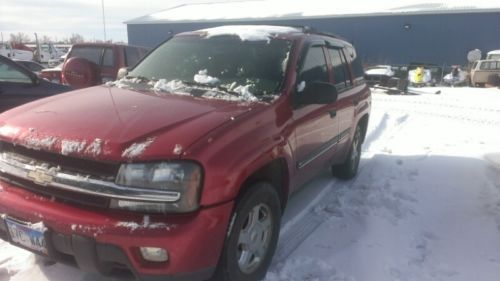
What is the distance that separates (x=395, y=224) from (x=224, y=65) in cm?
215

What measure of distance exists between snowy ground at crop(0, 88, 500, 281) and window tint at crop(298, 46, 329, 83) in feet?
4.36

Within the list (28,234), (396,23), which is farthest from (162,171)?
(396,23)

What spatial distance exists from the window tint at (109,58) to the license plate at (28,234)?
23.1ft

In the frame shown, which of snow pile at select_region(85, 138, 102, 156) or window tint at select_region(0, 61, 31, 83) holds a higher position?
snow pile at select_region(85, 138, 102, 156)

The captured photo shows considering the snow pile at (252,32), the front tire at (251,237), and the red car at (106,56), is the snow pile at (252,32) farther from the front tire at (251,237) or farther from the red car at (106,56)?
the red car at (106,56)

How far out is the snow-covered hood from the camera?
7.91ft

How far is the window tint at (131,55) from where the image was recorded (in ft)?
31.1

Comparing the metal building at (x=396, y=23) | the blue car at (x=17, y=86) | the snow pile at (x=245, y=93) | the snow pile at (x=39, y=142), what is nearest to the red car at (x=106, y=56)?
the blue car at (x=17, y=86)

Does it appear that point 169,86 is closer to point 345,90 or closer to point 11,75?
point 345,90

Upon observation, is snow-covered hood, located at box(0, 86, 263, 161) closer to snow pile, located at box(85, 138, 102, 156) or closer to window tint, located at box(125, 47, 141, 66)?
snow pile, located at box(85, 138, 102, 156)

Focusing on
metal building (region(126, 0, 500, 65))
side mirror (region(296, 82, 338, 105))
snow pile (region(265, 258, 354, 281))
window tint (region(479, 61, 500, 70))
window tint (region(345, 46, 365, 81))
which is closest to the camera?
snow pile (region(265, 258, 354, 281))

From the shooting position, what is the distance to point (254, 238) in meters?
3.00

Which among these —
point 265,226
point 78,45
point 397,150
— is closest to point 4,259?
point 265,226

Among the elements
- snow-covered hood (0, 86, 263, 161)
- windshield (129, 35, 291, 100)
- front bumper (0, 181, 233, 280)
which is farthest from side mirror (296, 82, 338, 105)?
front bumper (0, 181, 233, 280)
